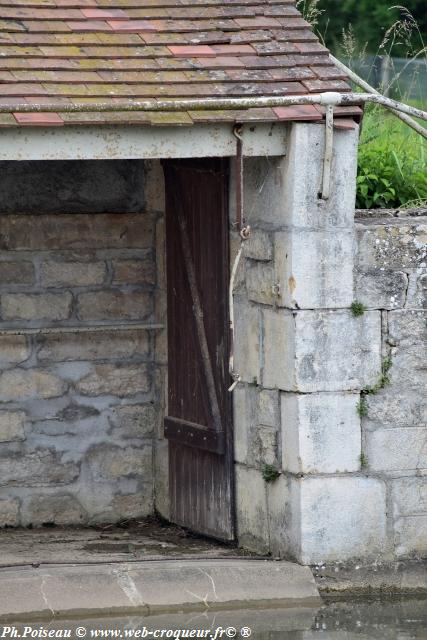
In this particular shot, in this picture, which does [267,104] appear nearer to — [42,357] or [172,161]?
[172,161]

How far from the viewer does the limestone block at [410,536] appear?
6215 mm

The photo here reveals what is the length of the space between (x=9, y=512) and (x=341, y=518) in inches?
83.0

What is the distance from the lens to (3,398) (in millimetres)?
7176

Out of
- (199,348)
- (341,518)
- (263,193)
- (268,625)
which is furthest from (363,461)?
(263,193)

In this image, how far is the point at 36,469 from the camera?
7.27 m

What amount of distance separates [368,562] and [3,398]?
7.52 ft

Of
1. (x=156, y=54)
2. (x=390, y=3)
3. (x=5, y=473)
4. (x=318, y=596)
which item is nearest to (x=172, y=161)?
(x=156, y=54)

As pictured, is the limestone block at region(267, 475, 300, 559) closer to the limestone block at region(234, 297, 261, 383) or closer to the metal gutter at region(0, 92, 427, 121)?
the limestone block at region(234, 297, 261, 383)

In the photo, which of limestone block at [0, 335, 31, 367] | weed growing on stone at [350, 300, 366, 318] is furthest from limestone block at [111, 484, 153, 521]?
weed growing on stone at [350, 300, 366, 318]

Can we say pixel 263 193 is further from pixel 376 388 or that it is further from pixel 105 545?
pixel 105 545

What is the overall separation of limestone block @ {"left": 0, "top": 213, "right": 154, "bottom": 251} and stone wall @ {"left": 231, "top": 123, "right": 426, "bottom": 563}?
46.5 inches

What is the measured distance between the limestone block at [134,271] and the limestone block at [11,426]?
942mm

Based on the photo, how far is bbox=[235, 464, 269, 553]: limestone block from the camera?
6398 mm

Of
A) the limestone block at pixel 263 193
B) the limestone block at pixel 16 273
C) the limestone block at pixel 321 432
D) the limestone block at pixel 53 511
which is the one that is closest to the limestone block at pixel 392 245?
the limestone block at pixel 263 193
